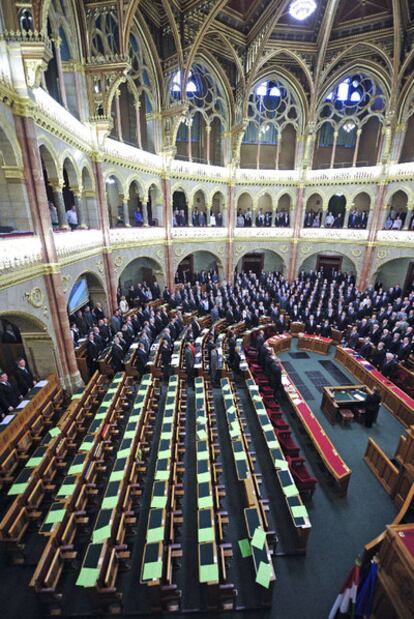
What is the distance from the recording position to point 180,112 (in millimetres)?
15812

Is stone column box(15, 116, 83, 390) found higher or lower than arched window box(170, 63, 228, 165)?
lower

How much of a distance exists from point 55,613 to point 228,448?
474 centimetres

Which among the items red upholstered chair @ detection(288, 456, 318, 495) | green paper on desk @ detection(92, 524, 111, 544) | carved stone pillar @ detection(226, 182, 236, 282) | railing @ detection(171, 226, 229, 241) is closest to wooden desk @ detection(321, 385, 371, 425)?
red upholstered chair @ detection(288, 456, 318, 495)

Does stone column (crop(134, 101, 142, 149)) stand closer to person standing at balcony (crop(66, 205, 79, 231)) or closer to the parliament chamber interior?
the parliament chamber interior

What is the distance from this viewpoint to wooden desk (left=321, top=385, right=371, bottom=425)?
389 inches

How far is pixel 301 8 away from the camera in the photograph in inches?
625

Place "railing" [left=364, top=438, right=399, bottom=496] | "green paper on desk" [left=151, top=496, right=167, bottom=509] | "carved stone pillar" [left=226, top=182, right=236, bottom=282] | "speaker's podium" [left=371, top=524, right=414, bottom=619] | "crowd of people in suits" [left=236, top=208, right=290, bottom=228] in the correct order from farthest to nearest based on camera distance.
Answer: "crowd of people in suits" [left=236, top=208, right=290, bottom=228]
"carved stone pillar" [left=226, top=182, right=236, bottom=282]
"railing" [left=364, top=438, right=399, bottom=496]
"green paper on desk" [left=151, top=496, right=167, bottom=509]
"speaker's podium" [left=371, top=524, right=414, bottom=619]

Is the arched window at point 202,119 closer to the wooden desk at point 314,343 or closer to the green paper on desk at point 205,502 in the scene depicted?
the wooden desk at point 314,343

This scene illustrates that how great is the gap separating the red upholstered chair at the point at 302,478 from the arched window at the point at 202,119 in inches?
711

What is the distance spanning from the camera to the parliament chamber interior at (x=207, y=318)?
5.39 meters

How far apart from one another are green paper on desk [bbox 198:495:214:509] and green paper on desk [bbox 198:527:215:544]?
1.50ft

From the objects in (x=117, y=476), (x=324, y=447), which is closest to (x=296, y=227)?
(x=324, y=447)

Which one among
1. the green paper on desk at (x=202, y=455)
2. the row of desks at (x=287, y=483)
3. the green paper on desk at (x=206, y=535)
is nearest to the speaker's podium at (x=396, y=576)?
the row of desks at (x=287, y=483)

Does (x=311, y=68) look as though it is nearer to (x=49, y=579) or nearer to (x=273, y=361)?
(x=273, y=361)
